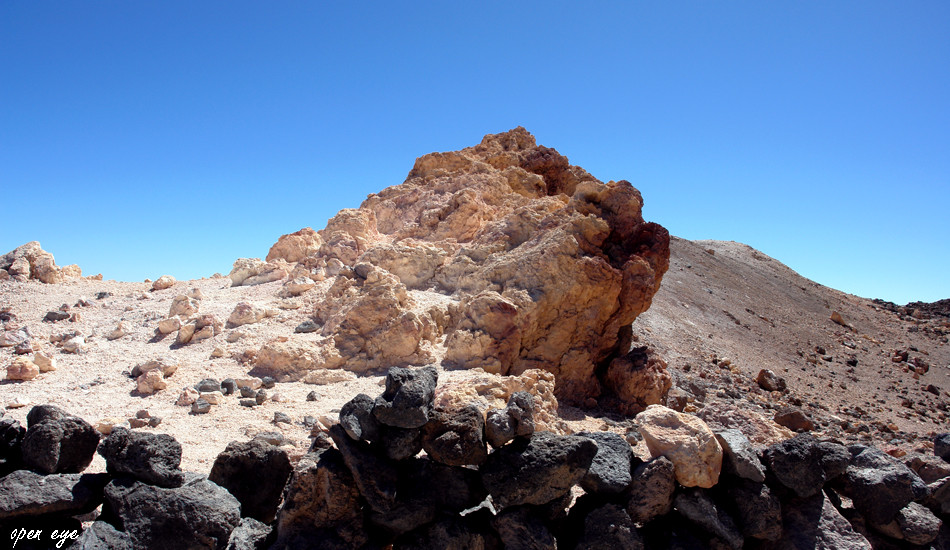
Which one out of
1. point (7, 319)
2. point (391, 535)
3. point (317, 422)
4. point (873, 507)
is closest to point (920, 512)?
point (873, 507)

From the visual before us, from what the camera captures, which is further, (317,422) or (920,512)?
(317,422)

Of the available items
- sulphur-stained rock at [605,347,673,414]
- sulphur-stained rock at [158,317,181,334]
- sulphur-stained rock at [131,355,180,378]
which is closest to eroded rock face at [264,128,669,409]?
sulphur-stained rock at [605,347,673,414]

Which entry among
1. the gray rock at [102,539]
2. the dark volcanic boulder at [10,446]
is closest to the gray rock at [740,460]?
the gray rock at [102,539]

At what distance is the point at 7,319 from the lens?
30.5ft

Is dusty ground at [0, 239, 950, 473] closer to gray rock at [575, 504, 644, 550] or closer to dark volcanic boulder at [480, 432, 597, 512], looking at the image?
dark volcanic boulder at [480, 432, 597, 512]

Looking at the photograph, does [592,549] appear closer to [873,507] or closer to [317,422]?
[873,507]

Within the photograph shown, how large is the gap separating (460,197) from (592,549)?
8.83 metres

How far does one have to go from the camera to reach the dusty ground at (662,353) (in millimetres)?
6449

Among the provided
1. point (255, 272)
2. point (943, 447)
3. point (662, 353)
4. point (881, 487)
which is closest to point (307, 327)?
point (255, 272)

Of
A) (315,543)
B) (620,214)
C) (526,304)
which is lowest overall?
(315,543)

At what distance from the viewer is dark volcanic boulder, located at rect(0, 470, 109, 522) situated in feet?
11.0

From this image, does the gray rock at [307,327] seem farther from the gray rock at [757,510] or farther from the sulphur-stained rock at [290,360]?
the gray rock at [757,510]

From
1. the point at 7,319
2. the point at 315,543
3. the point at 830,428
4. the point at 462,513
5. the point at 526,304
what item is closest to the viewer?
the point at 315,543

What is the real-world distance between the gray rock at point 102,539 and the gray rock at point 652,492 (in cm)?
354
